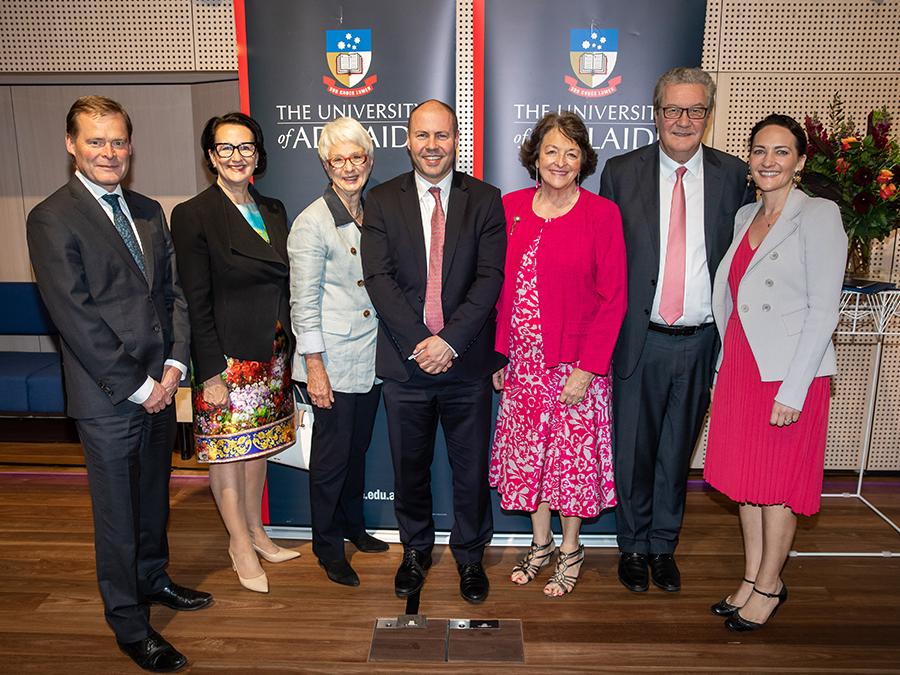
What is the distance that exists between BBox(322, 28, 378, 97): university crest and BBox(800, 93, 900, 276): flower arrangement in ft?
7.24

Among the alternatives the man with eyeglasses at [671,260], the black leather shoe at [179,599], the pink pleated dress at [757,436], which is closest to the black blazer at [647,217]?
the man with eyeglasses at [671,260]

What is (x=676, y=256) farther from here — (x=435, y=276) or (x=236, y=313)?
(x=236, y=313)

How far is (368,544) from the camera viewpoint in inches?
150

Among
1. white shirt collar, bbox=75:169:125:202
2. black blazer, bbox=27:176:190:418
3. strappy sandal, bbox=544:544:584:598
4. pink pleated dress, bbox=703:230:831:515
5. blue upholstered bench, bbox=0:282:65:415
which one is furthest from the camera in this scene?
blue upholstered bench, bbox=0:282:65:415

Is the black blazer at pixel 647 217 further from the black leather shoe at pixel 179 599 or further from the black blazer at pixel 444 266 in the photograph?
the black leather shoe at pixel 179 599

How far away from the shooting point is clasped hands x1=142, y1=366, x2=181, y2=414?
2736 mm

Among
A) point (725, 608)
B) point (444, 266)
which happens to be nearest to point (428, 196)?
point (444, 266)

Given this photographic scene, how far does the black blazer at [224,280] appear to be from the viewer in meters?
3.03

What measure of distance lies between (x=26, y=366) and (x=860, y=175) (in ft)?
18.4

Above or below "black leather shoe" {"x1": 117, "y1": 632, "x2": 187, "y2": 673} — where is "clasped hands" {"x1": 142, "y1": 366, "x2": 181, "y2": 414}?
above

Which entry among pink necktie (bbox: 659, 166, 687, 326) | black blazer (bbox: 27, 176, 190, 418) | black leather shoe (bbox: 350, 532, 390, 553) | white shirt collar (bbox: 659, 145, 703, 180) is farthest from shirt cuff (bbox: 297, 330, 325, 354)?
white shirt collar (bbox: 659, 145, 703, 180)

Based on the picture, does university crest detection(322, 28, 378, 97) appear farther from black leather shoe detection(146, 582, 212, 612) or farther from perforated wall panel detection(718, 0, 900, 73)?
black leather shoe detection(146, 582, 212, 612)

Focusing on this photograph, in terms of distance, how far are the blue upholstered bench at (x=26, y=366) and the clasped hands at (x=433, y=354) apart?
10.9ft

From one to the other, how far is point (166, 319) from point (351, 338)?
0.80 m
